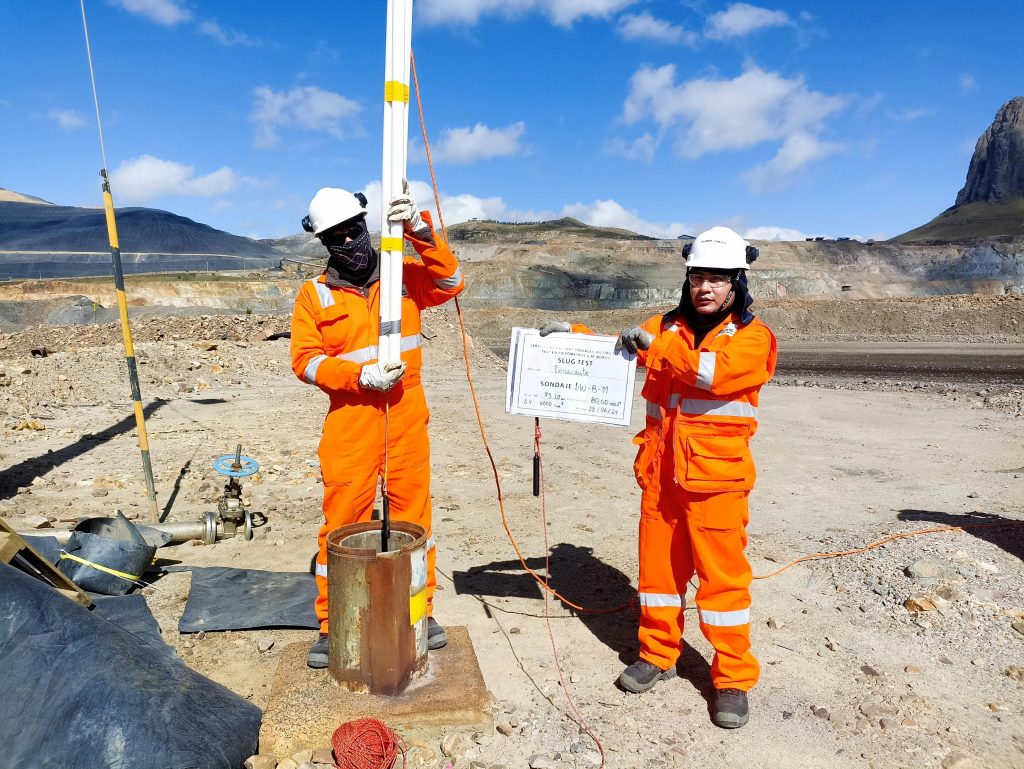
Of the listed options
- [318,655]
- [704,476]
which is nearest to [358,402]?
[318,655]

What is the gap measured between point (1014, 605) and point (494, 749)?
137 inches

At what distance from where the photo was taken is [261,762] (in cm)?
288

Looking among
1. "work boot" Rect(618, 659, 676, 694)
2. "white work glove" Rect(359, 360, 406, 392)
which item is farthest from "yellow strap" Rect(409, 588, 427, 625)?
"work boot" Rect(618, 659, 676, 694)

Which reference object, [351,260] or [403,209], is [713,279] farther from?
[351,260]

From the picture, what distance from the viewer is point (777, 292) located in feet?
153

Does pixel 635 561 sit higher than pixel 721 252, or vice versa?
pixel 721 252

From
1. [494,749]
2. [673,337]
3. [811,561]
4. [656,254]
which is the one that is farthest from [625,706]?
[656,254]

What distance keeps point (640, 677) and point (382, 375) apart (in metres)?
2.03

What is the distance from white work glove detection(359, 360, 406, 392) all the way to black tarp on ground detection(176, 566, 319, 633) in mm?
1821

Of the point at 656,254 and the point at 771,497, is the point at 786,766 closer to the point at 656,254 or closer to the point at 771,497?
the point at 771,497

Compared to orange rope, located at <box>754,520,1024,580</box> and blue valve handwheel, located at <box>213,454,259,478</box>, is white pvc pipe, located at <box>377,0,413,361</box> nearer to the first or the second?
A: blue valve handwheel, located at <box>213,454,259,478</box>

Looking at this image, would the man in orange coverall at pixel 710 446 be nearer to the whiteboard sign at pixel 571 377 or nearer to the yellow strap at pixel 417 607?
the whiteboard sign at pixel 571 377

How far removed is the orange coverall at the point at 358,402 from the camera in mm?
3496

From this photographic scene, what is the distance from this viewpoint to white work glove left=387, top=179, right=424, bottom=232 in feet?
10.9
